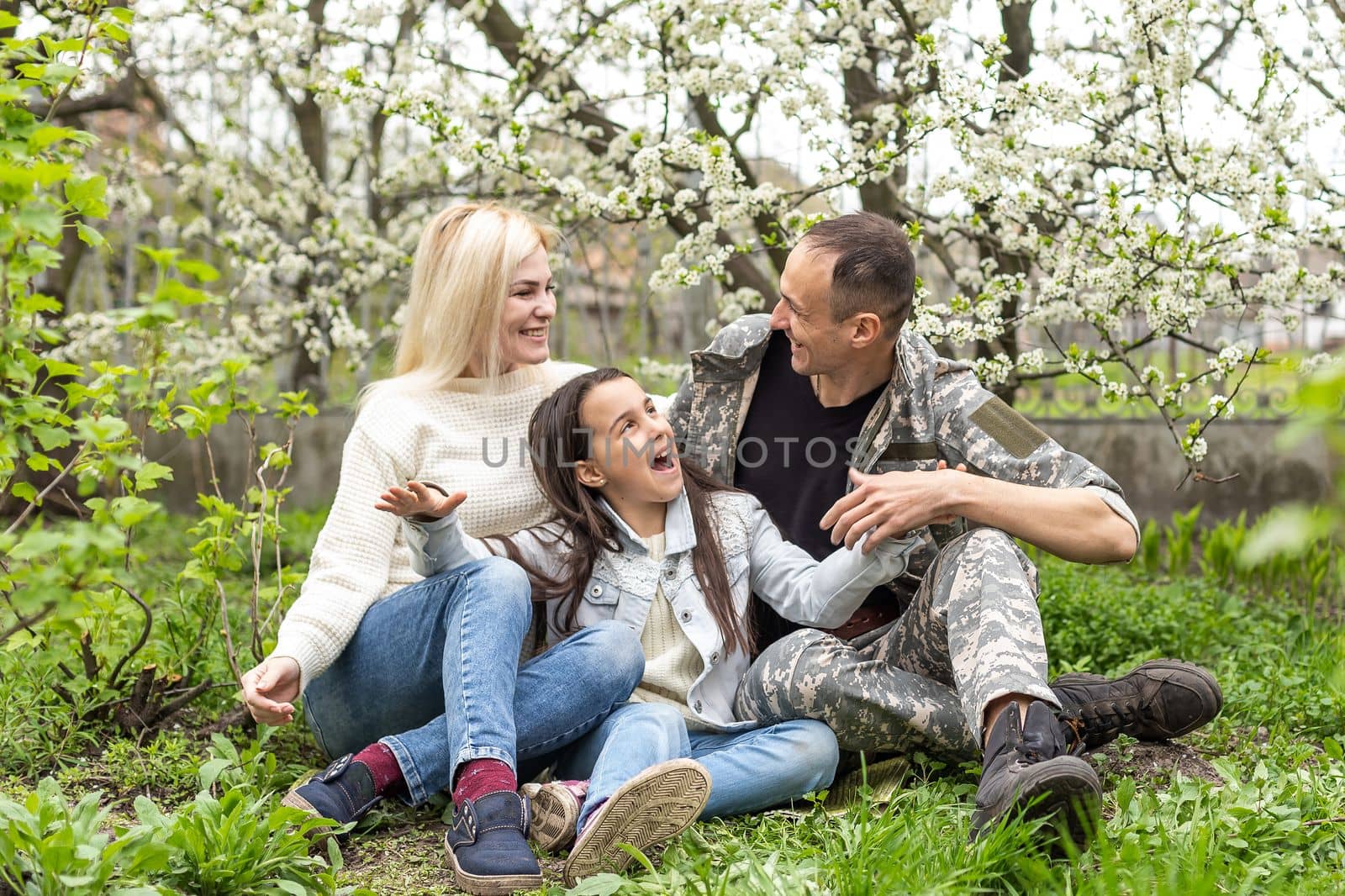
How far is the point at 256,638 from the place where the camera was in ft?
10.0

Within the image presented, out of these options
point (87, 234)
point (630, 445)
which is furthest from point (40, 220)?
point (630, 445)

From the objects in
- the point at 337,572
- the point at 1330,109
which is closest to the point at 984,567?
the point at 337,572

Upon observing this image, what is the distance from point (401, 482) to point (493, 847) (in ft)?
3.29

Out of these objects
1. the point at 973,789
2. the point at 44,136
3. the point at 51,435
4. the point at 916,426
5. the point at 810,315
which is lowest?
the point at 973,789

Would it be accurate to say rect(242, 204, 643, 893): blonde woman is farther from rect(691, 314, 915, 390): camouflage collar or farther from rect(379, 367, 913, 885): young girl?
rect(691, 314, 915, 390): camouflage collar

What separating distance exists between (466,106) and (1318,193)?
303cm

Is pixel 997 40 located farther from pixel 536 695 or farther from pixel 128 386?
pixel 128 386

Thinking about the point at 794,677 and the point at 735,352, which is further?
the point at 735,352

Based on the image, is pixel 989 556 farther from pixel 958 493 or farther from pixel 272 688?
pixel 272 688

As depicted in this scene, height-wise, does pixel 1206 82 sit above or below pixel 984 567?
above

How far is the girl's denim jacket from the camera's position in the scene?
2645 millimetres

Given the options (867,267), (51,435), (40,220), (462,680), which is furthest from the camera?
(867,267)

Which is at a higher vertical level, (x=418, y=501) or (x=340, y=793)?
(x=418, y=501)

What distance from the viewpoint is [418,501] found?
2.45 meters
